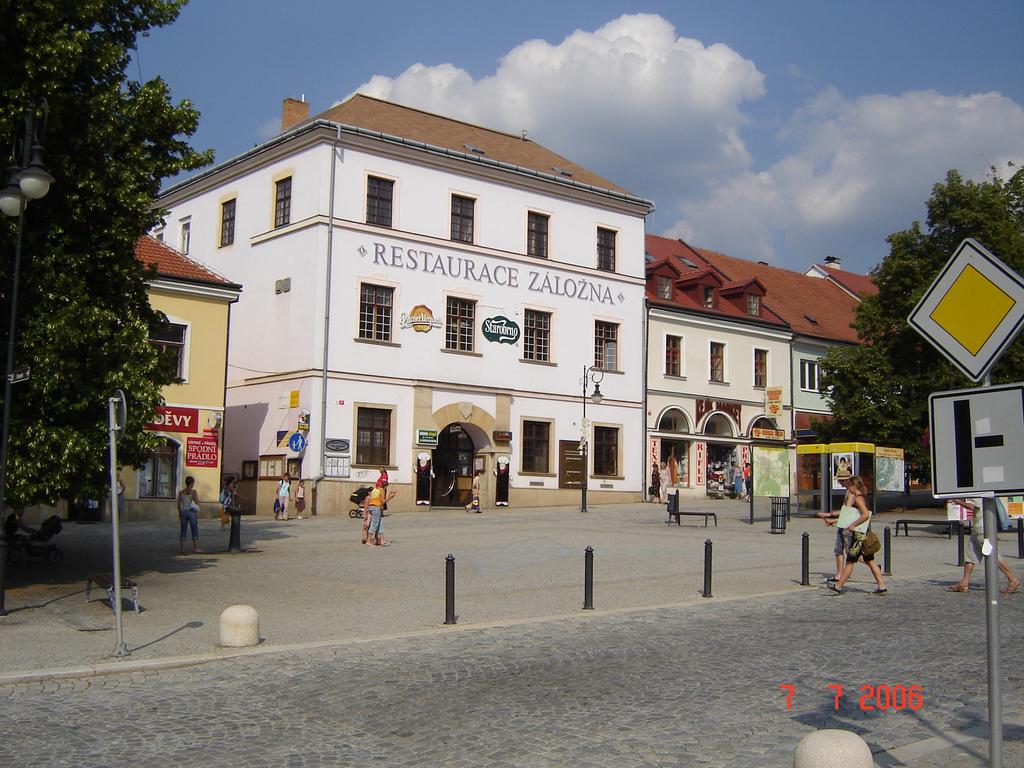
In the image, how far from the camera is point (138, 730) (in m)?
7.91

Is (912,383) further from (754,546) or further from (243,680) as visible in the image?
(243,680)

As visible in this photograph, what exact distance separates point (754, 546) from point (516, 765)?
61.3ft

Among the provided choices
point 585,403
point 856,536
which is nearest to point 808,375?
point 585,403

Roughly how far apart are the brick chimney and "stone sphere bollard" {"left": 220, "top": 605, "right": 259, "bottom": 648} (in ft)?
118

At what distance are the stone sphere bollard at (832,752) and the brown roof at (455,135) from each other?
35030mm

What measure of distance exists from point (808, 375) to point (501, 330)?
817 inches

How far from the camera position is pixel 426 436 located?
38438 mm

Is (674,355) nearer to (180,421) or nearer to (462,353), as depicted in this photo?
(462,353)

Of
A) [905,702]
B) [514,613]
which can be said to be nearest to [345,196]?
[514,613]

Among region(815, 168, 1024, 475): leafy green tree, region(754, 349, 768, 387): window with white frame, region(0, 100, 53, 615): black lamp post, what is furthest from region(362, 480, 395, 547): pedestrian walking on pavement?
region(754, 349, 768, 387): window with white frame

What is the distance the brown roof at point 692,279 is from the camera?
49.0 meters

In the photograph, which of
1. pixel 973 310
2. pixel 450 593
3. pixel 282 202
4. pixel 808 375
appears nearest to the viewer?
pixel 973 310

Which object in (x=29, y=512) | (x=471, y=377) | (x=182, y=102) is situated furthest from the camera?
(x=471, y=377)
